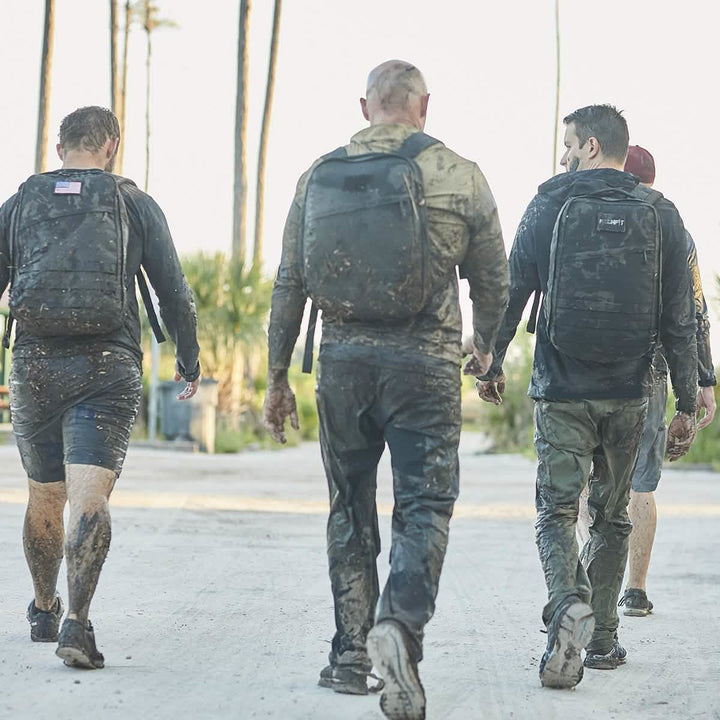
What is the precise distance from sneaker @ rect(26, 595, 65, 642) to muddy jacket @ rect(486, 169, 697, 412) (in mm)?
1938

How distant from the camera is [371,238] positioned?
5.13 meters

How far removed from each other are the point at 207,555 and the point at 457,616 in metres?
2.66

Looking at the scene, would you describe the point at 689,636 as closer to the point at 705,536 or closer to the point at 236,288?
the point at 705,536

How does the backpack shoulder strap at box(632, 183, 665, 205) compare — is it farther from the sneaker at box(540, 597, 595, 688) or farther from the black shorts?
the black shorts

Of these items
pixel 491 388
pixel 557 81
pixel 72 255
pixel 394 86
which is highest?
pixel 557 81

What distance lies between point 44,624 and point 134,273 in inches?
55.1

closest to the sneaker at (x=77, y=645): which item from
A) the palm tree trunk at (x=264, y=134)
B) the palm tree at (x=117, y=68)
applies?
the palm tree trunk at (x=264, y=134)

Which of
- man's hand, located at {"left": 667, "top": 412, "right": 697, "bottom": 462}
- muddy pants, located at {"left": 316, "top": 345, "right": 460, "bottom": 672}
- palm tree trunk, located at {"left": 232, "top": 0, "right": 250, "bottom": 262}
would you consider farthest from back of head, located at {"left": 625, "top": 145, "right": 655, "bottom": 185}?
palm tree trunk, located at {"left": 232, "top": 0, "right": 250, "bottom": 262}

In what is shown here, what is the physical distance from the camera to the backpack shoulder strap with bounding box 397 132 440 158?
5207 mm

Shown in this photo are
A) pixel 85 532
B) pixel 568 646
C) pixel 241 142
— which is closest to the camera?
pixel 568 646

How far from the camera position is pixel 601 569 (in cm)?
619

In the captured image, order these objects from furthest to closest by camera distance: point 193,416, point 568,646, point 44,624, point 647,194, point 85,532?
point 193,416, point 44,624, point 647,194, point 85,532, point 568,646

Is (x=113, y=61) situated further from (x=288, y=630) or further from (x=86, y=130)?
(x=86, y=130)

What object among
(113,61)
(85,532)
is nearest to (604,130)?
(85,532)
